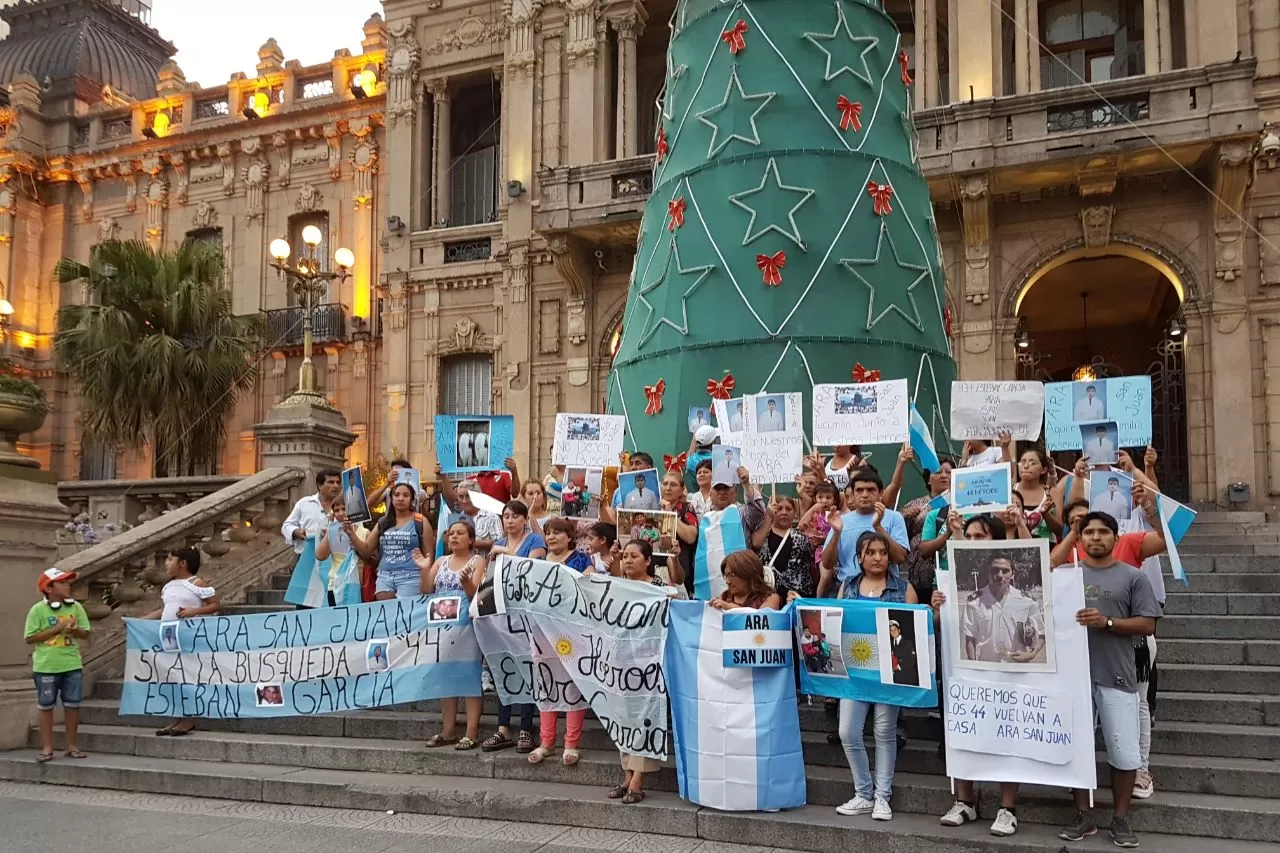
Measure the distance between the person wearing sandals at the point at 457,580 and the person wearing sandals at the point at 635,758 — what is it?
127 centimetres

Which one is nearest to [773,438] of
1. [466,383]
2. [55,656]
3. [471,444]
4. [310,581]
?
[471,444]

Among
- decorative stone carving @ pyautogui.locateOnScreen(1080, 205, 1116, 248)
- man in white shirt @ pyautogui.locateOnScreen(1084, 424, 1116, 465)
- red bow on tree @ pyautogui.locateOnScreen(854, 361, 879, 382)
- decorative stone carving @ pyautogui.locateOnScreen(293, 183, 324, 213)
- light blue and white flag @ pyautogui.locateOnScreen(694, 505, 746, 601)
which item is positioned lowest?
light blue and white flag @ pyautogui.locateOnScreen(694, 505, 746, 601)

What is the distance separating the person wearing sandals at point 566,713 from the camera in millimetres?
7352

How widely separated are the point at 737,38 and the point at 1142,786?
27.1ft

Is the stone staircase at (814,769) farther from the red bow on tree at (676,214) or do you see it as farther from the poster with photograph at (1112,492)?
the red bow on tree at (676,214)

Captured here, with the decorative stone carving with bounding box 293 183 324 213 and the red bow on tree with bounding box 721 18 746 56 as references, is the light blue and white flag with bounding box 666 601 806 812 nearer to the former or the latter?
the red bow on tree with bounding box 721 18 746 56

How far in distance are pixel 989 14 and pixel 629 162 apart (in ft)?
21.5

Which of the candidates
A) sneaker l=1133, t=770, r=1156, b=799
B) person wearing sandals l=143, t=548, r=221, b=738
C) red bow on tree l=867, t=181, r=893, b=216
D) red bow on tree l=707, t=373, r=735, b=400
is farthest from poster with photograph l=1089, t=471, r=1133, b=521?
person wearing sandals l=143, t=548, r=221, b=738

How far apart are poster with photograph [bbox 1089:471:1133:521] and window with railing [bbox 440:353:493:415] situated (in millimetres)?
16124

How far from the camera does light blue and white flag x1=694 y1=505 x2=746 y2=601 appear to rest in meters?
7.56

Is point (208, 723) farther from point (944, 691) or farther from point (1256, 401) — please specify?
point (1256, 401)

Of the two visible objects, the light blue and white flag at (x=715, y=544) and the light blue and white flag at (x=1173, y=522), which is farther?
the light blue and white flag at (x=715, y=544)

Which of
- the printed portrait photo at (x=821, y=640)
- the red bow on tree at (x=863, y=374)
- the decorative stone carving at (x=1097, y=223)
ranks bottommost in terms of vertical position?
the printed portrait photo at (x=821, y=640)

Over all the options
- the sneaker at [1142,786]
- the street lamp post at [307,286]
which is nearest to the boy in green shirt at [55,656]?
the street lamp post at [307,286]
